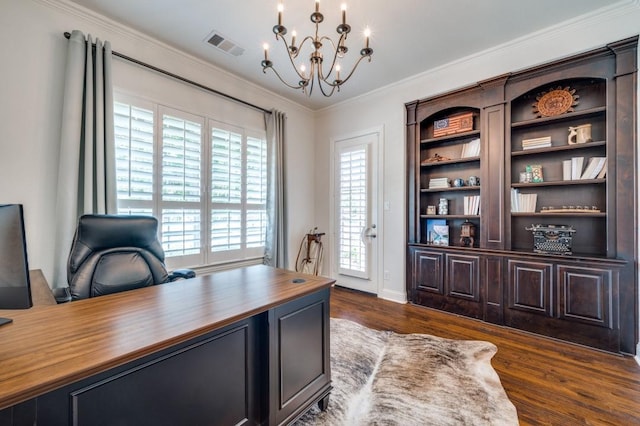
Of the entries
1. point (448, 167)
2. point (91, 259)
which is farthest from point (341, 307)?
point (91, 259)

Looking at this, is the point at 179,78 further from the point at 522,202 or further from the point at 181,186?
the point at 522,202

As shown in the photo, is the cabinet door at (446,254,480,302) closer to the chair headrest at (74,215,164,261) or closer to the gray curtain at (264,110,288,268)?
the gray curtain at (264,110,288,268)

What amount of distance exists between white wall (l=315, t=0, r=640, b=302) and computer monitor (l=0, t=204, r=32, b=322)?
3.35 m

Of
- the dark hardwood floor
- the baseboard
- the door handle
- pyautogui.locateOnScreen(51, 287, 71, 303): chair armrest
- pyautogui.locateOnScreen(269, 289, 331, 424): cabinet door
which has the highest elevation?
the door handle

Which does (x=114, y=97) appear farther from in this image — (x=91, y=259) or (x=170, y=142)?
(x=91, y=259)

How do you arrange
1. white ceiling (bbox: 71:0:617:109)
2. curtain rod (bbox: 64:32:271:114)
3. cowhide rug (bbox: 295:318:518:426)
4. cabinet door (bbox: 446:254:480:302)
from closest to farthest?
cowhide rug (bbox: 295:318:518:426) < white ceiling (bbox: 71:0:617:109) < curtain rod (bbox: 64:32:271:114) < cabinet door (bbox: 446:254:480:302)

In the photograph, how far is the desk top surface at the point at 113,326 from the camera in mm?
769

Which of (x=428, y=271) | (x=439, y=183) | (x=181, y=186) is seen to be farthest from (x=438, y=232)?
(x=181, y=186)

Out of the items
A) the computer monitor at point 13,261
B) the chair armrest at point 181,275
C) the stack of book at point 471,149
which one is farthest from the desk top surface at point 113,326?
the stack of book at point 471,149

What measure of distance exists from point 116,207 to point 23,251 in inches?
72.1

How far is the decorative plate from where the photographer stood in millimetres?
2797

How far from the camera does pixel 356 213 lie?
423cm

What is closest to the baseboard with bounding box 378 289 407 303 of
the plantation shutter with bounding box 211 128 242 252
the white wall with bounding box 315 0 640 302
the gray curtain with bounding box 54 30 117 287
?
the white wall with bounding box 315 0 640 302

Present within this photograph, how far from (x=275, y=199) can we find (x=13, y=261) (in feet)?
9.99
